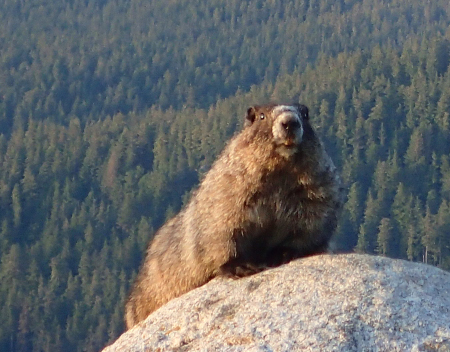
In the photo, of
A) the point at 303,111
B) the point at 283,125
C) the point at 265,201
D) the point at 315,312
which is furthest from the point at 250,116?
the point at 315,312

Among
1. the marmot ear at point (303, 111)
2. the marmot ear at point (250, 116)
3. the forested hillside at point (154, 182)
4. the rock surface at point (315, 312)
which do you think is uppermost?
the marmot ear at point (303, 111)

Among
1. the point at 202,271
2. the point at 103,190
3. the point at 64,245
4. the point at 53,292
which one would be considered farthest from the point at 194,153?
the point at 202,271

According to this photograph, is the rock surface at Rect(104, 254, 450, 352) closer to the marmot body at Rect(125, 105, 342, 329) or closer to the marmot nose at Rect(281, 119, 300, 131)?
the marmot body at Rect(125, 105, 342, 329)

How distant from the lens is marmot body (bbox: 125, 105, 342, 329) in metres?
9.48

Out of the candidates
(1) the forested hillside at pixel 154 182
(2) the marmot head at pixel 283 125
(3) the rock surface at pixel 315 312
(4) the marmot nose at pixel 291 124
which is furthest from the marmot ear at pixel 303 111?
(1) the forested hillside at pixel 154 182

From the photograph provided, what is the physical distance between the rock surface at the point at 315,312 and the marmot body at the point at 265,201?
42 cm

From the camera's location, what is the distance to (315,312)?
8.22m

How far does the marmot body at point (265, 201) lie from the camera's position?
948 cm

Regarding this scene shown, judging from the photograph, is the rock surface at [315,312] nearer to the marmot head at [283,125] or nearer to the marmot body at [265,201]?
the marmot body at [265,201]

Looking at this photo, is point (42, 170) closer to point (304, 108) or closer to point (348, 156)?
point (348, 156)

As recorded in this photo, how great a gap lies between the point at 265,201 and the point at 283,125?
0.74 metres

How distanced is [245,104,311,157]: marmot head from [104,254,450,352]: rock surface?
3.46ft

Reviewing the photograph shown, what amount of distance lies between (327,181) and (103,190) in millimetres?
133330

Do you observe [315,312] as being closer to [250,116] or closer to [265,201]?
[265,201]
